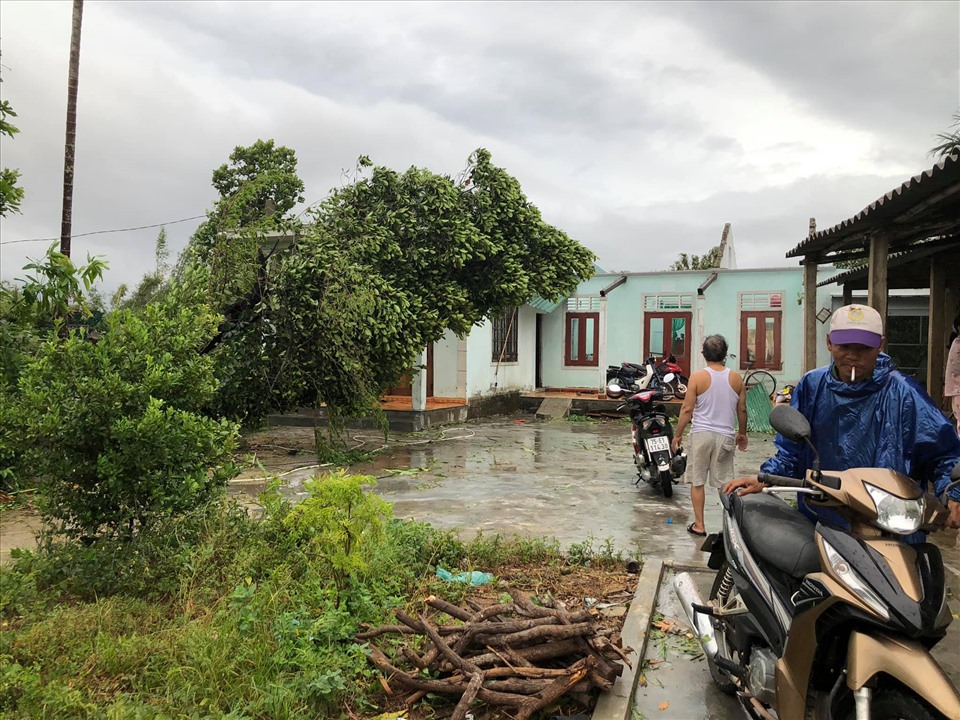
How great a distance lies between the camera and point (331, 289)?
8.80 meters

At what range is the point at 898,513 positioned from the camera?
2.09m

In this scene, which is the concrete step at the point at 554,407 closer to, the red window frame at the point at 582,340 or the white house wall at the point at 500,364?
the white house wall at the point at 500,364

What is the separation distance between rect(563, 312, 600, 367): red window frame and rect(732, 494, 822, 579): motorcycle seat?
54.6 ft

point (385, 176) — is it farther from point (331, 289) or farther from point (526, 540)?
point (526, 540)

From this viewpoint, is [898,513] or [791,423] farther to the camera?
[791,423]

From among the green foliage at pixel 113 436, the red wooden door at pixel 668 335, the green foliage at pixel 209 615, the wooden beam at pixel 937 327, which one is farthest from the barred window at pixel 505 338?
the green foliage at pixel 113 436

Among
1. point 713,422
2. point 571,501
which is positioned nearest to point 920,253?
point 713,422

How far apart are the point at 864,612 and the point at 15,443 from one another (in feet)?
15.3

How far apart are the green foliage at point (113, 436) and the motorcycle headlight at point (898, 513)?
367 cm

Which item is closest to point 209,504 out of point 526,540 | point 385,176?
point 526,540

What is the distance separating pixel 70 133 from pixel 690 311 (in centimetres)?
1465

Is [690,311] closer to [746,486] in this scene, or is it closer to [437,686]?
[746,486]

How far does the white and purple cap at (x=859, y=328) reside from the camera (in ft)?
8.44

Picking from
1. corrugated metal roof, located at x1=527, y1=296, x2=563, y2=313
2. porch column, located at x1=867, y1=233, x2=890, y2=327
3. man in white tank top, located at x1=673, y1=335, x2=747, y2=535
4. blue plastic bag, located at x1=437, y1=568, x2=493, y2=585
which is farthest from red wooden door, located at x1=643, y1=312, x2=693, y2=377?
blue plastic bag, located at x1=437, y1=568, x2=493, y2=585
